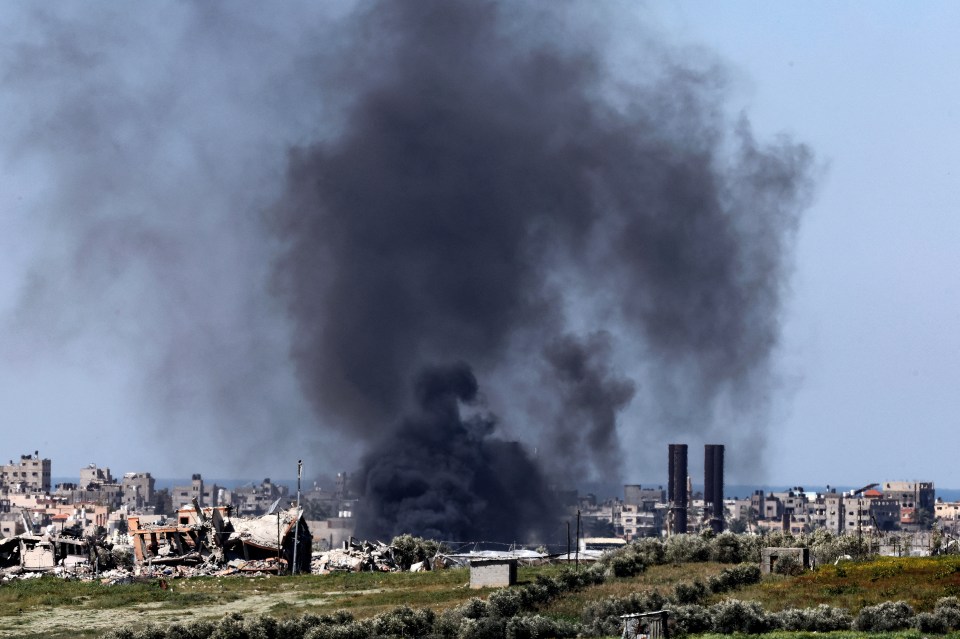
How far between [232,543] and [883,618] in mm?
49647

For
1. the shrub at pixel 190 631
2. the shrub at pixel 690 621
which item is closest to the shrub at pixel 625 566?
the shrub at pixel 690 621

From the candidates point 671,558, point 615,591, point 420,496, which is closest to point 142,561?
point 671,558

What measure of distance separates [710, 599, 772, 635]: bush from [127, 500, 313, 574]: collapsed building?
134 ft

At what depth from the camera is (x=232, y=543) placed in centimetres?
9050

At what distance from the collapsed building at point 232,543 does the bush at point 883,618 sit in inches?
1684

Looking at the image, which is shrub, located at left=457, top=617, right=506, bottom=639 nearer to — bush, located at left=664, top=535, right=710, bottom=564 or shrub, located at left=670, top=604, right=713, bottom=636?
shrub, located at left=670, top=604, right=713, bottom=636

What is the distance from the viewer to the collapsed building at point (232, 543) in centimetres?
8744

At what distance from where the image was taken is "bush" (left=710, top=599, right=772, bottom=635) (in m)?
48.9

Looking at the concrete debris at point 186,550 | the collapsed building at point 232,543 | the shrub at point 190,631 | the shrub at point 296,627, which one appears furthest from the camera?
the collapsed building at point 232,543

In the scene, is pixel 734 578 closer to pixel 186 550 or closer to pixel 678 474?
pixel 186 550

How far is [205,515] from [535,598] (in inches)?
1916

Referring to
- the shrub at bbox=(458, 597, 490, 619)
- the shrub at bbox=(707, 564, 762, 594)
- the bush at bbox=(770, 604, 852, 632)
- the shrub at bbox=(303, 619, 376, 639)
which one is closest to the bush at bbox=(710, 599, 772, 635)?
the bush at bbox=(770, 604, 852, 632)

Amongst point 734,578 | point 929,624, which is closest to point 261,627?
point 734,578

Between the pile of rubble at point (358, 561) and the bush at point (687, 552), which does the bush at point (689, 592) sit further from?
the pile of rubble at point (358, 561)
